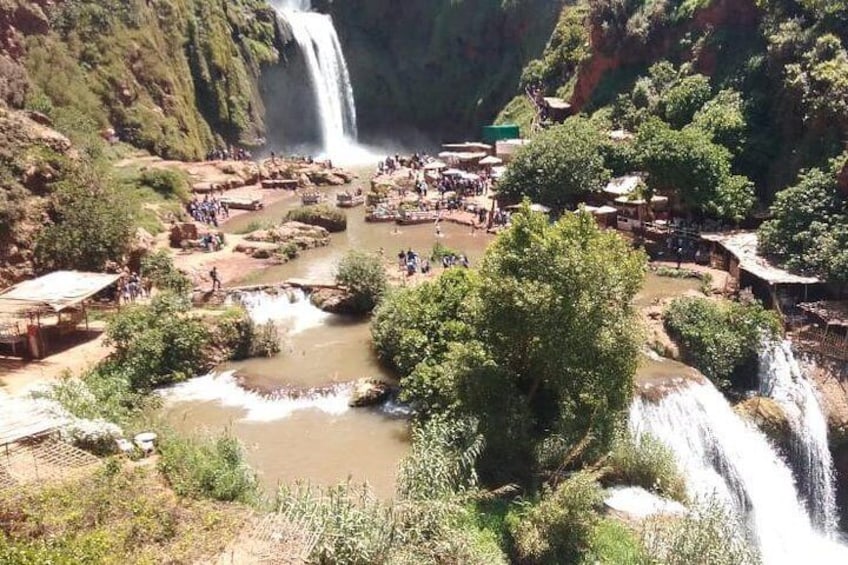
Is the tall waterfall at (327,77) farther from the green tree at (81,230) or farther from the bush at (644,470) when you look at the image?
the bush at (644,470)

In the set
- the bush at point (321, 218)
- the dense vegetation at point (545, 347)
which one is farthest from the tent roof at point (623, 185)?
the dense vegetation at point (545, 347)

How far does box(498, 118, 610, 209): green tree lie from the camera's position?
40.0 meters

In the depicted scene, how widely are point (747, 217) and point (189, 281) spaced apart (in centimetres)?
2523

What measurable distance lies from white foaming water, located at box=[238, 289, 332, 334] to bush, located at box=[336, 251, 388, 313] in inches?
56.6

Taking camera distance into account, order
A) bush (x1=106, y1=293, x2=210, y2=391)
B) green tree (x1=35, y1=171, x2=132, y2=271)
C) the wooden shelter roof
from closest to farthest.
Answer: bush (x1=106, y1=293, x2=210, y2=391)
the wooden shelter roof
green tree (x1=35, y1=171, x2=132, y2=271)

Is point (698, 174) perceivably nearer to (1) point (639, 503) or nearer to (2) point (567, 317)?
(2) point (567, 317)

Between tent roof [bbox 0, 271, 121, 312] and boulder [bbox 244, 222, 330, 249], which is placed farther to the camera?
boulder [bbox 244, 222, 330, 249]

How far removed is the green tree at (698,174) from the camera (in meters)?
34.2

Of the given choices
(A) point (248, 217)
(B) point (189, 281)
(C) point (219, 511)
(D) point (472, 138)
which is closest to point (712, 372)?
(C) point (219, 511)


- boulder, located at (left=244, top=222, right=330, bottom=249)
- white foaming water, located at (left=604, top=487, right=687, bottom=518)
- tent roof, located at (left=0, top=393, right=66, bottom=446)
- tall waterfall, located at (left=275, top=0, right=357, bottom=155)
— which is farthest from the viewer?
tall waterfall, located at (left=275, top=0, right=357, bottom=155)

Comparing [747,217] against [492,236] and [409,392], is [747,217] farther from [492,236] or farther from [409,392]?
[409,392]

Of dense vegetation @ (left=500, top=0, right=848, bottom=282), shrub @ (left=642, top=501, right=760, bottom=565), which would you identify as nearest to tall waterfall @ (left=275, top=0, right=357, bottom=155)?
dense vegetation @ (left=500, top=0, right=848, bottom=282)

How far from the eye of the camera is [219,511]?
1463 centimetres

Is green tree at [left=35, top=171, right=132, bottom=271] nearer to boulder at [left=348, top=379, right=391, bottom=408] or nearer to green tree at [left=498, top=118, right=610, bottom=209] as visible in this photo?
boulder at [left=348, top=379, right=391, bottom=408]
